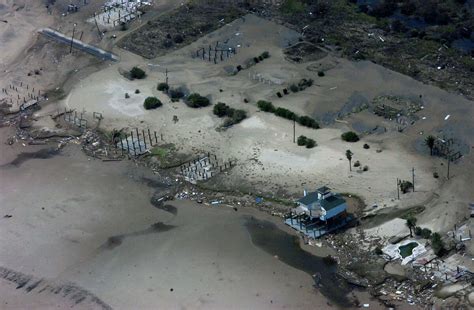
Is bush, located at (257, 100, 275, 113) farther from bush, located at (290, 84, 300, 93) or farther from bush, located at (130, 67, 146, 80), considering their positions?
bush, located at (130, 67, 146, 80)

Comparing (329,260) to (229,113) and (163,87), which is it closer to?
(229,113)

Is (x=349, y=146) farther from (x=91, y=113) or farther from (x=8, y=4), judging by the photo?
(x=8, y=4)

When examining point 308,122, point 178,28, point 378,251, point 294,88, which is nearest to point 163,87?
point 294,88

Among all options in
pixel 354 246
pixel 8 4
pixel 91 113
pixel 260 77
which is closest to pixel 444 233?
pixel 354 246

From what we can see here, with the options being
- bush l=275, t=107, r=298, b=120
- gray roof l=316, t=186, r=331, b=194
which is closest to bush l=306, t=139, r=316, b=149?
bush l=275, t=107, r=298, b=120

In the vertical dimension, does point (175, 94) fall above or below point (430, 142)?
below

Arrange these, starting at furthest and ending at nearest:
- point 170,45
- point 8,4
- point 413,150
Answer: point 8,4 → point 170,45 → point 413,150
